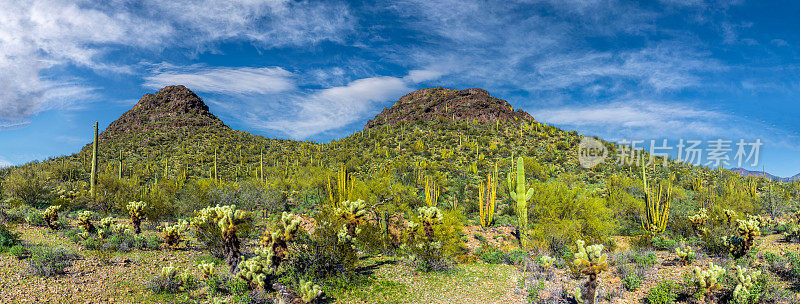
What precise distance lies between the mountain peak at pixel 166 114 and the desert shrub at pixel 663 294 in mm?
62279

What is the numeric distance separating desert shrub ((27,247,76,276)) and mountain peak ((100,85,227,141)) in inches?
2109

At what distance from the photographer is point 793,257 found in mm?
9266

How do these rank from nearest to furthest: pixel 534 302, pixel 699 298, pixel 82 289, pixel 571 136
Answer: pixel 82 289
pixel 699 298
pixel 534 302
pixel 571 136

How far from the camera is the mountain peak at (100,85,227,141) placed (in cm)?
5650

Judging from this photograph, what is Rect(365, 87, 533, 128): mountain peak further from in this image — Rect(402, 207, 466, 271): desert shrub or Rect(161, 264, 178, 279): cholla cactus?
Rect(161, 264, 178, 279): cholla cactus

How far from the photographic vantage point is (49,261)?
26.1 feet

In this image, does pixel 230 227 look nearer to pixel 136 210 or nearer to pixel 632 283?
pixel 136 210

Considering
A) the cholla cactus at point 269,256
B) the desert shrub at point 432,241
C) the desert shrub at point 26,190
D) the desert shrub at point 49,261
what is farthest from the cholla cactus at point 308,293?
the desert shrub at point 26,190

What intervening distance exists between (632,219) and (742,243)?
9.79 meters

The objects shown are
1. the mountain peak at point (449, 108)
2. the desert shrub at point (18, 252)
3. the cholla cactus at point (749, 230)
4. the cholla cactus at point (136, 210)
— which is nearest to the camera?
the desert shrub at point (18, 252)

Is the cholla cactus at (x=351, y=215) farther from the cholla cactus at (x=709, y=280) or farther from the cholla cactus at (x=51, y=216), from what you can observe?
the cholla cactus at (x=709, y=280)

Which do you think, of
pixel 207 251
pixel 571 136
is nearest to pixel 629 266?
pixel 207 251

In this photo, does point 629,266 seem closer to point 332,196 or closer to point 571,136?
point 332,196

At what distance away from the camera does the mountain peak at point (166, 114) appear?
56500 mm
